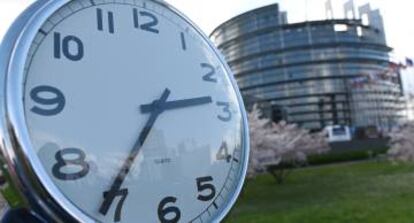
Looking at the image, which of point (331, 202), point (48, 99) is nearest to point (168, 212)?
point (48, 99)

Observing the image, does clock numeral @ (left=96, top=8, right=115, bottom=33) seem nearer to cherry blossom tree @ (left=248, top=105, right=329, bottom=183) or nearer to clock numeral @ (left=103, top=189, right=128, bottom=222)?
clock numeral @ (left=103, top=189, right=128, bottom=222)

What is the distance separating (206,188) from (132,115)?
261 millimetres

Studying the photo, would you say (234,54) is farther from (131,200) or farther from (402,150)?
(131,200)

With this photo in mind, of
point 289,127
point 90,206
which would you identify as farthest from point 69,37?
point 289,127

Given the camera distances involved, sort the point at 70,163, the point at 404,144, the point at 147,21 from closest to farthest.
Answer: the point at 70,163 < the point at 147,21 < the point at 404,144

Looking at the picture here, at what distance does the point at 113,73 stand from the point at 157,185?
0.90ft

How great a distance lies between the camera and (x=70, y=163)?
975mm

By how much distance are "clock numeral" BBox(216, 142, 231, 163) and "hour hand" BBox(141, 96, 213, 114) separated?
123mm

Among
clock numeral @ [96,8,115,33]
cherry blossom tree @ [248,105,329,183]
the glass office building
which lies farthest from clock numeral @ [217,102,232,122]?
the glass office building

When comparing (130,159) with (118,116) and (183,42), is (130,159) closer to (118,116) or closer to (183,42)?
(118,116)

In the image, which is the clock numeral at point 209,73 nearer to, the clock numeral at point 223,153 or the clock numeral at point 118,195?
the clock numeral at point 223,153

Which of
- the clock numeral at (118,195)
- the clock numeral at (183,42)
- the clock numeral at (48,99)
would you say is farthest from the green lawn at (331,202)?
the clock numeral at (48,99)

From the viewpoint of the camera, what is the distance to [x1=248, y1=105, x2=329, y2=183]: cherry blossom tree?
1352 cm

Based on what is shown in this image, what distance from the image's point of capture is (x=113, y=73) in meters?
1.09
